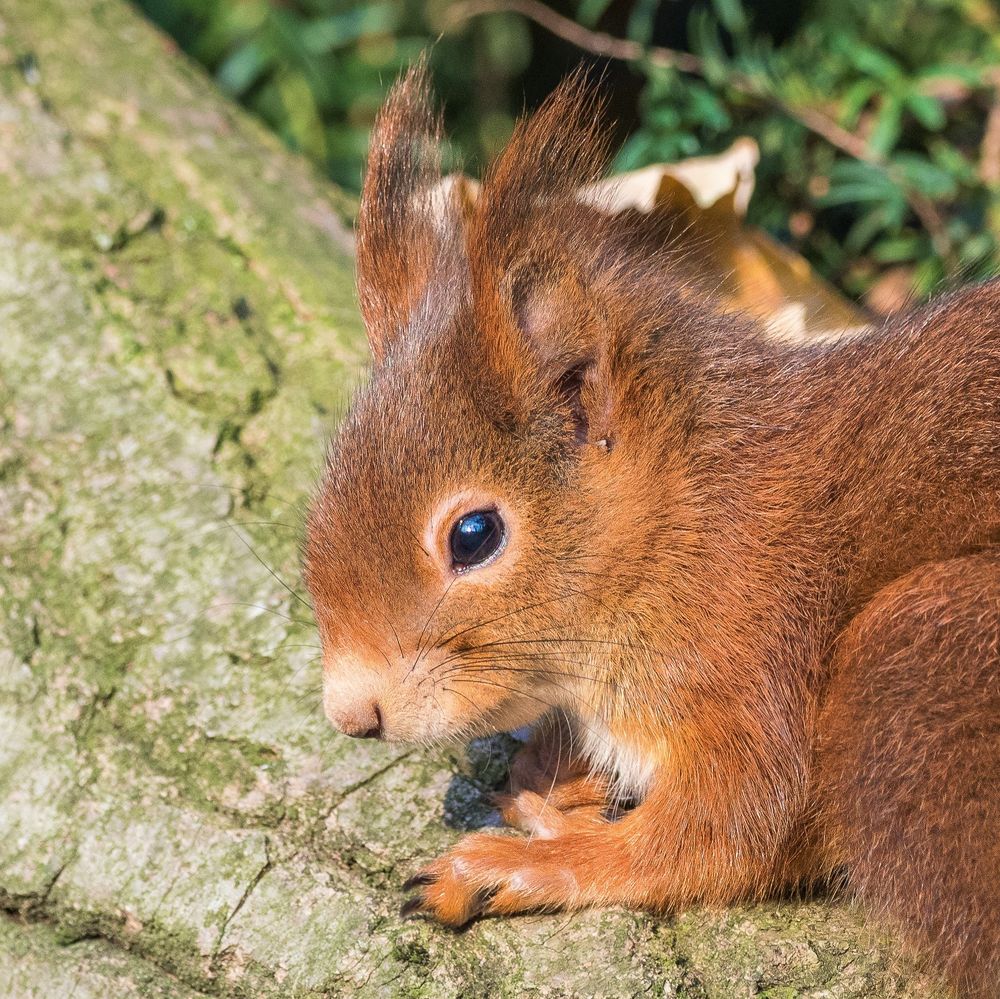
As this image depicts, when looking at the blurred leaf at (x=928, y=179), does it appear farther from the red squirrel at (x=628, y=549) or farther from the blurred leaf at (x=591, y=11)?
the red squirrel at (x=628, y=549)

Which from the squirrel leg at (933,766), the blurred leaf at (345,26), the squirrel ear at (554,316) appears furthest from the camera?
the blurred leaf at (345,26)

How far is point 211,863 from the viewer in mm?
2328

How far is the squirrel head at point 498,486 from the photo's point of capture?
85.0 inches

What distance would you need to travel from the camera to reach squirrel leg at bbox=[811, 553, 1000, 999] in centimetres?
192

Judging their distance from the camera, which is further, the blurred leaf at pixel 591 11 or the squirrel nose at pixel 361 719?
the blurred leaf at pixel 591 11

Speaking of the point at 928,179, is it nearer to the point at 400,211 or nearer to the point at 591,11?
the point at 591,11

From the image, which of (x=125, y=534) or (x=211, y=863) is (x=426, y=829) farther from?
(x=125, y=534)

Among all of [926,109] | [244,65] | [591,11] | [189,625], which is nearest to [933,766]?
[189,625]

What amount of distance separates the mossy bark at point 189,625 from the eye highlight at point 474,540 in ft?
1.90

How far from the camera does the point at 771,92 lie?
4.89 m

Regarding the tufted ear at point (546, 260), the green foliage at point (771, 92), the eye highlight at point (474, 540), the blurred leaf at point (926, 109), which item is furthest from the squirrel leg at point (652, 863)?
the blurred leaf at point (926, 109)

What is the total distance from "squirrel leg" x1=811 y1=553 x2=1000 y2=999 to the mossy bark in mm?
203

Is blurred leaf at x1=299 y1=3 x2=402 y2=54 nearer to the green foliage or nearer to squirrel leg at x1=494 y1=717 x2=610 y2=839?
the green foliage

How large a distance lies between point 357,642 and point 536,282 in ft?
2.32
